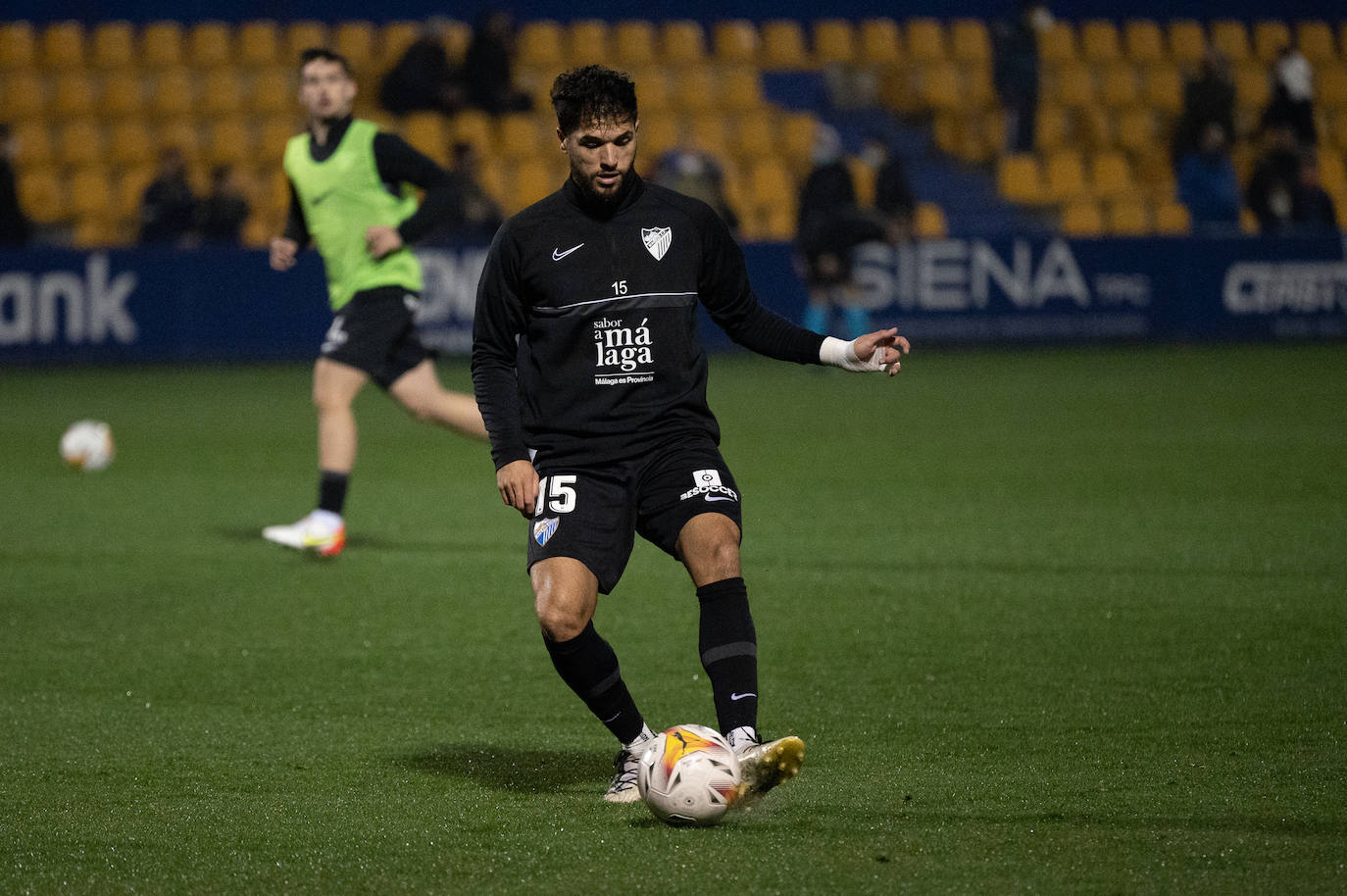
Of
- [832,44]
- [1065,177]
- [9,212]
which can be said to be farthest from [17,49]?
[1065,177]

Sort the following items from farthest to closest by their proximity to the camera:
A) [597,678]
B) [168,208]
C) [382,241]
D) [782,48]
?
1. [782,48]
2. [168,208]
3. [382,241]
4. [597,678]

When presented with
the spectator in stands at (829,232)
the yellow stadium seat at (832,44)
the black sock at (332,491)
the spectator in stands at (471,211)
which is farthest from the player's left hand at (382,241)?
the yellow stadium seat at (832,44)

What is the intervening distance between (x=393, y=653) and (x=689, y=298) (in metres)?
2.33

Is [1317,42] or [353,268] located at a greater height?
[1317,42]

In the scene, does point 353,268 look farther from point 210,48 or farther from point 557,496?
point 210,48

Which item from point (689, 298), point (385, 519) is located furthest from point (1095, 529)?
point (689, 298)

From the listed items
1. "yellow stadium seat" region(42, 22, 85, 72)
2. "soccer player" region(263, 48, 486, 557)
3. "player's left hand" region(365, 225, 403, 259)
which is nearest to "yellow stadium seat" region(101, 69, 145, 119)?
"yellow stadium seat" region(42, 22, 85, 72)

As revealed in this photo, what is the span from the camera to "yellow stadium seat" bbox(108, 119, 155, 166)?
2194 cm

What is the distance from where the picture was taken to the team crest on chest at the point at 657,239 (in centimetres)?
468

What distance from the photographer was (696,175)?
1997 centimetres

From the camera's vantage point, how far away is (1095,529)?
29.4ft

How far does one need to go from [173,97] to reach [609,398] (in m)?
19.3

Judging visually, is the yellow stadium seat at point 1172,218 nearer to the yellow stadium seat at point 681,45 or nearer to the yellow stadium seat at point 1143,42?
the yellow stadium seat at point 1143,42

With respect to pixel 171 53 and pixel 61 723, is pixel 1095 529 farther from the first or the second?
pixel 171 53
